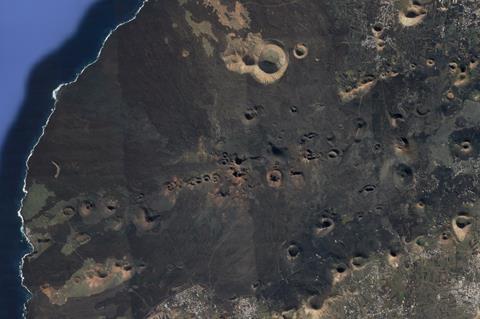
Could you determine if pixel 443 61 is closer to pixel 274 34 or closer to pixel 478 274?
pixel 274 34

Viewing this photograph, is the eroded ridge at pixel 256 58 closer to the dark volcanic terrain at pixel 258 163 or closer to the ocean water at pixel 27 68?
the dark volcanic terrain at pixel 258 163

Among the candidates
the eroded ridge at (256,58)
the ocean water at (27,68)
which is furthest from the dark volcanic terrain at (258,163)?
the ocean water at (27,68)

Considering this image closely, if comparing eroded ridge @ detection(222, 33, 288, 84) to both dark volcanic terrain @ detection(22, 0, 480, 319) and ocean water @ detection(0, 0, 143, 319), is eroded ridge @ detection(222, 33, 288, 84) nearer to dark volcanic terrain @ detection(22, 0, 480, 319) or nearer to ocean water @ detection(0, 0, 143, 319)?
dark volcanic terrain @ detection(22, 0, 480, 319)

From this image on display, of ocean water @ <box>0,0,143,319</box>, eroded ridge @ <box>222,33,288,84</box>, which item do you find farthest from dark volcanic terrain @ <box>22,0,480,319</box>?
ocean water @ <box>0,0,143,319</box>

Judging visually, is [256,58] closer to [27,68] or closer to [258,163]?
[258,163]

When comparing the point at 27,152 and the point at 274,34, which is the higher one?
the point at 27,152

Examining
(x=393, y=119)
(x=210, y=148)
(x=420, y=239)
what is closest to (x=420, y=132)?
(x=393, y=119)

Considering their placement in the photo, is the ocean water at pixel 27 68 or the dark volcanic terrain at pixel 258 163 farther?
the ocean water at pixel 27 68
